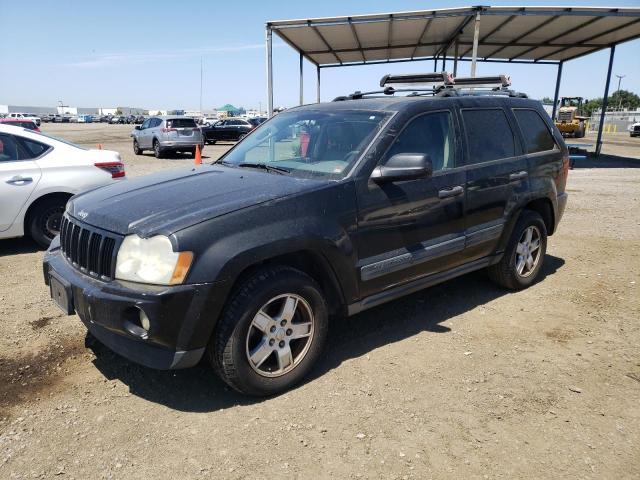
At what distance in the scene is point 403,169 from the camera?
3.13 metres

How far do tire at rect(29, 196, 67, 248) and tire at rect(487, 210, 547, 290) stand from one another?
5005 millimetres

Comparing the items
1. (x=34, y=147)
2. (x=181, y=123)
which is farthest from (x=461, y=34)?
(x=34, y=147)

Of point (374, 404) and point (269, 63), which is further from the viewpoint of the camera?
point (269, 63)

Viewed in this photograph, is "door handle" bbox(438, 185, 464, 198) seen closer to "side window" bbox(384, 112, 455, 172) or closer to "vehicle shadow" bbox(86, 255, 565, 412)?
"side window" bbox(384, 112, 455, 172)

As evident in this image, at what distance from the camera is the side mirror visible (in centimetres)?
311

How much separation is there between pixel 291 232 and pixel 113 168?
425 centimetres

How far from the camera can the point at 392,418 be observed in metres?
2.73

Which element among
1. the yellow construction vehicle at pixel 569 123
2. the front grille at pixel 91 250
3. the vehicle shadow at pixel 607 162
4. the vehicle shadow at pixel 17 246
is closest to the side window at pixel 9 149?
the vehicle shadow at pixel 17 246

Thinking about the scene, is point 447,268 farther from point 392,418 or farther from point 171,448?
point 171,448

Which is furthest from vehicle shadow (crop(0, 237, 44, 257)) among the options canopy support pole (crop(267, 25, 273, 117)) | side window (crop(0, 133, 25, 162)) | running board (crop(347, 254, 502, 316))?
canopy support pole (crop(267, 25, 273, 117))

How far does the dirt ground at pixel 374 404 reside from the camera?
2.39 m

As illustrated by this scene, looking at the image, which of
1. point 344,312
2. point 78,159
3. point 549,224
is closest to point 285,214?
point 344,312

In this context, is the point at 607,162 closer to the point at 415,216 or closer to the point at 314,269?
the point at 415,216

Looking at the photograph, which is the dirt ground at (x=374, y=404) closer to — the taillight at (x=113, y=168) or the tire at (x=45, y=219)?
the tire at (x=45, y=219)
